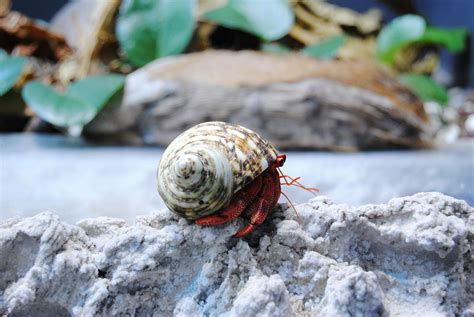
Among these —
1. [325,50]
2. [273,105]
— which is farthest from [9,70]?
[325,50]

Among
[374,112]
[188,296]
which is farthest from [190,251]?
[374,112]

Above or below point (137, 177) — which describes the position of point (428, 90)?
below

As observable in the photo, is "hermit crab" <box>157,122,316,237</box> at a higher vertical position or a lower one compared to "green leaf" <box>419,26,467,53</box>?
higher

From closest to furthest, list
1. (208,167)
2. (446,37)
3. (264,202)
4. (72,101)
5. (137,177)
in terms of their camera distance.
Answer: (208,167), (264,202), (137,177), (72,101), (446,37)

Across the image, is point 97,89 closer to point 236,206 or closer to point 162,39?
point 162,39

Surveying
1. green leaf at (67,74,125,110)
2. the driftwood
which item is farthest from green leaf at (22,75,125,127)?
the driftwood

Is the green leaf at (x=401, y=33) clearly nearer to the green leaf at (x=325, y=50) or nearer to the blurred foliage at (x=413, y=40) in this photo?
the blurred foliage at (x=413, y=40)

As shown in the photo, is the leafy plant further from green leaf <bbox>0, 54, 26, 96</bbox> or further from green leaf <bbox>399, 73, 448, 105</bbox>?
green leaf <bbox>0, 54, 26, 96</bbox>
